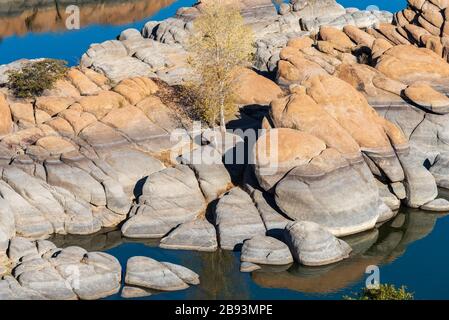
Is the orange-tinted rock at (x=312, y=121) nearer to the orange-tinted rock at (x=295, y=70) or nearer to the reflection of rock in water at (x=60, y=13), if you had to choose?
the orange-tinted rock at (x=295, y=70)

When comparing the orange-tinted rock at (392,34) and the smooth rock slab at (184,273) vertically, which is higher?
the orange-tinted rock at (392,34)

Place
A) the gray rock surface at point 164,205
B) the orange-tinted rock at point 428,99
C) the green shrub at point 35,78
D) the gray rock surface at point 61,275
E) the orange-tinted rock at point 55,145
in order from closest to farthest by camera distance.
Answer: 1. the gray rock surface at point 61,275
2. the gray rock surface at point 164,205
3. the orange-tinted rock at point 55,145
4. the orange-tinted rock at point 428,99
5. the green shrub at point 35,78

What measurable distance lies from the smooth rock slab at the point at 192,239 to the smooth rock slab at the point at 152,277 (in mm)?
4340

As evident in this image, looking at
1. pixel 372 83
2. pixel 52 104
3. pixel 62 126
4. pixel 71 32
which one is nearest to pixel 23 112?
pixel 52 104

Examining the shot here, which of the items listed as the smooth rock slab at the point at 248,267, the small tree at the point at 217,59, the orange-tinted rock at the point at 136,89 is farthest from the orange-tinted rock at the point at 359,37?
the smooth rock slab at the point at 248,267

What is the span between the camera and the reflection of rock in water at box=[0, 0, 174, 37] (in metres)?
113

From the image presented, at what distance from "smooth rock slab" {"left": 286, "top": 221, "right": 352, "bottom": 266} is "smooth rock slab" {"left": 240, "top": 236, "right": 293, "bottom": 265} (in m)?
0.59

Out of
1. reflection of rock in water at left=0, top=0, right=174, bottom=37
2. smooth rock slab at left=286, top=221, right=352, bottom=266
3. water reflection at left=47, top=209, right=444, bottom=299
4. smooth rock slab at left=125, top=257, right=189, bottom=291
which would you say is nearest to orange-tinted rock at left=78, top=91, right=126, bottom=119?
water reflection at left=47, top=209, right=444, bottom=299

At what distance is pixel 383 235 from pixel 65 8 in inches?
3420

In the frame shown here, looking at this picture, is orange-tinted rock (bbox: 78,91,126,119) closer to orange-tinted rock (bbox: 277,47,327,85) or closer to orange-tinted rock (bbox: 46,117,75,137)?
orange-tinted rock (bbox: 46,117,75,137)

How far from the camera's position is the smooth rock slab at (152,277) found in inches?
1736

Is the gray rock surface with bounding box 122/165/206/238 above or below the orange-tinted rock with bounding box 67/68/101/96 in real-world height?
below

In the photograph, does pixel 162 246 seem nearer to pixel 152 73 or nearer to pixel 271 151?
pixel 271 151

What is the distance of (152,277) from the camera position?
1746 inches
